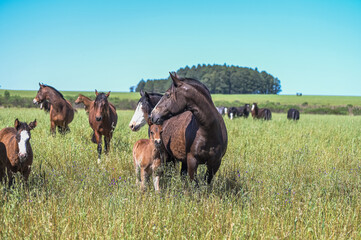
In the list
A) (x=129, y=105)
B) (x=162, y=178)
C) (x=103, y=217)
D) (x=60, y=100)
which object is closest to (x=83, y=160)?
(x=162, y=178)

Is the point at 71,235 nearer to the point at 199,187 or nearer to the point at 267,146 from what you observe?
the point at 199,187

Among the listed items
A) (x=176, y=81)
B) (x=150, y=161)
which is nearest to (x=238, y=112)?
(x=150, y=161)

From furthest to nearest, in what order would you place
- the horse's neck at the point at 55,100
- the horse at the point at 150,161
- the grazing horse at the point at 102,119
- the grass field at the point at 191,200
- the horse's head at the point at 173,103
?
the horse's neck at the point at 55,100
the grazing horse at the point at 102,119
the horse at the point at 150,161
the horse's head at the point at 173,103
the grass field at the point at 191,200

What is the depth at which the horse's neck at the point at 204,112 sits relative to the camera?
3889 mm

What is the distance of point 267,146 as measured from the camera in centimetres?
834

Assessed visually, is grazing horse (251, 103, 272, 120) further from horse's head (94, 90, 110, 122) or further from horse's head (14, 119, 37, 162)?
horse's head (14, 119, 37, 162)

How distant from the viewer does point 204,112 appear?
13.0 ft

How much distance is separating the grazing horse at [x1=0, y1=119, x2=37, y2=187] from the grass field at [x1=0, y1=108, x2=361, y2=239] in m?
0.29

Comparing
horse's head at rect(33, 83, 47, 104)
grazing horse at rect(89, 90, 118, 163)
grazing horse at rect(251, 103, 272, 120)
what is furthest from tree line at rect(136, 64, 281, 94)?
grazing horse at rect(89, 90, 118, 163)

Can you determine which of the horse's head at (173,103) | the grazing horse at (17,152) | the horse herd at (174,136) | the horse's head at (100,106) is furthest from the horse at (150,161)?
the horse's head at (100,106)

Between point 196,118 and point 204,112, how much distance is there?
0.15m

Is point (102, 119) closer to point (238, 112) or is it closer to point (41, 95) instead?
point (41, 95)

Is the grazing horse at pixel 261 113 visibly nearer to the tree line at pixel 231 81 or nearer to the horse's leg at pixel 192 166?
the horse's leg at pixel 192 166

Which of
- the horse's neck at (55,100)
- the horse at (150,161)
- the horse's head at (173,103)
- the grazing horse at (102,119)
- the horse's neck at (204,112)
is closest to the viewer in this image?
the horse's head at (173,103)
